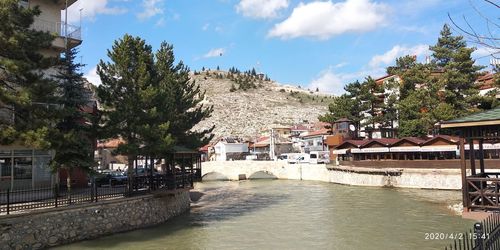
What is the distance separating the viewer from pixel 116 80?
26.3m

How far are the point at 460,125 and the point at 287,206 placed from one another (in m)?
21.4

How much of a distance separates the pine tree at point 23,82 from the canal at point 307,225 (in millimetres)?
5840

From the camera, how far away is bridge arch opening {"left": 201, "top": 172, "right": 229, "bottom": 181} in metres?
74.1


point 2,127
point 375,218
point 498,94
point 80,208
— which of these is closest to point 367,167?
point 498,94

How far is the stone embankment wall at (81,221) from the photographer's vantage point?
18141 millimetres

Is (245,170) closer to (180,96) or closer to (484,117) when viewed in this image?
(180,96)

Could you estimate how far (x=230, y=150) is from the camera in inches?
3861

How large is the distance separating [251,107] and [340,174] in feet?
372

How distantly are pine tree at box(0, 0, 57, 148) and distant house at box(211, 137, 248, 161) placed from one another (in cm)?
7687

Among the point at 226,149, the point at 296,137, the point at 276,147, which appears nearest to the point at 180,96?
the point at 226,149

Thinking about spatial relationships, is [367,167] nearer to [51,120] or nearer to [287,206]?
[287,206]

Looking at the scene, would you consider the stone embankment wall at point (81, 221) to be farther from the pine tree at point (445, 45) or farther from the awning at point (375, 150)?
the pine tree at point (445, 45)

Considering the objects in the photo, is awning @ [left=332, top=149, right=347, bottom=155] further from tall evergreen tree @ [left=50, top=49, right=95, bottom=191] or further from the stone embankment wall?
tall evergreen tree @ [left=50, top=49, right=95, bottom=191]

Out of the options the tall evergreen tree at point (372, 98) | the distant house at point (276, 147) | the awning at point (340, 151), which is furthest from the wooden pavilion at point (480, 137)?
the distant house at point (276, 147)
